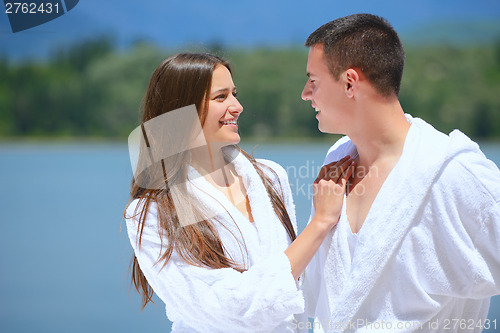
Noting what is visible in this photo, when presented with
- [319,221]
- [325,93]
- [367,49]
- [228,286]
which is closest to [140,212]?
[228,286]

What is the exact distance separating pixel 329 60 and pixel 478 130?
19041mm

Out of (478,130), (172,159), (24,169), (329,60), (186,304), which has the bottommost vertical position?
(478,130)

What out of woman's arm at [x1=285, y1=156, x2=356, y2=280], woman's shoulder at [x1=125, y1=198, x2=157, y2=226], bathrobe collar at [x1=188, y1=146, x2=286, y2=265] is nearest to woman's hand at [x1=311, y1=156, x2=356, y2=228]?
woman's arm at [x1=285, y1=156, x2=356, y2=280]

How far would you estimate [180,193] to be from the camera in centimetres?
166

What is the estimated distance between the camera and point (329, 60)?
149cm

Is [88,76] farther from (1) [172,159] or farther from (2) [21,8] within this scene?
(1) [172,159]

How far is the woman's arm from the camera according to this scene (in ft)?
4.86

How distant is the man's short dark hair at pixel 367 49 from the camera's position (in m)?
1.45

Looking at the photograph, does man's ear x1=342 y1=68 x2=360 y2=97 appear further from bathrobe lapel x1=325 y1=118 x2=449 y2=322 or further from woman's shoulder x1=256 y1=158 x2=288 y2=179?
woman's shoulder x1=256 y1=158 x2=288 y2=179

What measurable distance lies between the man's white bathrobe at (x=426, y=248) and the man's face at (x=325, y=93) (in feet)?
0.66

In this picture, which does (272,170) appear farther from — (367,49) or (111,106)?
(111,106)

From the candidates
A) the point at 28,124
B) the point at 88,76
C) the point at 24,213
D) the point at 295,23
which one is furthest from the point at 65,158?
the point at 295,23

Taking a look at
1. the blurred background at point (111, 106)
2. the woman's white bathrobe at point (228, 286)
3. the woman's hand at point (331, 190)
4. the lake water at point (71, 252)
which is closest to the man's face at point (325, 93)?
the woman's hand at point (331, 190)

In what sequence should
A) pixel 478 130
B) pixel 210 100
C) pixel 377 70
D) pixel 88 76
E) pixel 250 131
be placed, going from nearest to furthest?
pixel 377 70, pixel 210 100, pixel 478 130, pixel 250 131, pixel 88 76
